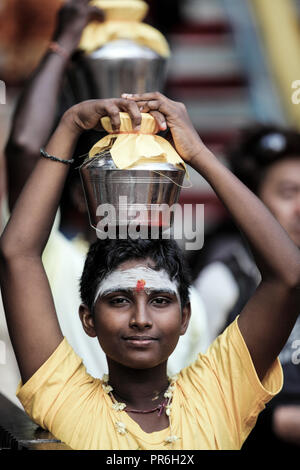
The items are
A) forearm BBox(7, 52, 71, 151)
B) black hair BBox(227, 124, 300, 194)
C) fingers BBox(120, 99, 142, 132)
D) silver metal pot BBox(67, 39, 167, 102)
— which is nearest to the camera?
fingers BBox(120, 99, 142, 132)

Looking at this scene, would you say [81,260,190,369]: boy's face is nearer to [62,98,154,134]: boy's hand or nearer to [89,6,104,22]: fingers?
[62,98,154,134]: boy's hand

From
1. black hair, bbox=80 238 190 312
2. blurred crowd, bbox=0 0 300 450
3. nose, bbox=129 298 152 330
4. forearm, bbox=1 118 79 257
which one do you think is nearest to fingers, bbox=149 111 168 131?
forearm, bbox=1 118 79 257

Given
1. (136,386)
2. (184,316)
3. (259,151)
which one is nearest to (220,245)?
(259,151)

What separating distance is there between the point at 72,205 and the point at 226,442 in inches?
56.2

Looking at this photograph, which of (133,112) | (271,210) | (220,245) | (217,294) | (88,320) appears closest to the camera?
(133,112)

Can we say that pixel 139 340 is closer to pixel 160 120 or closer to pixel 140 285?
pixel 140 285

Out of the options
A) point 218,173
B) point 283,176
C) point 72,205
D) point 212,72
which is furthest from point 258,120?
point 218,173

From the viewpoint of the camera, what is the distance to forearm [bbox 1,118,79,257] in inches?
81.2

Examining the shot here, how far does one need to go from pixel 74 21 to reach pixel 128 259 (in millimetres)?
1245

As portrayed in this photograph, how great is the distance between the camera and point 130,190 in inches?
76.5

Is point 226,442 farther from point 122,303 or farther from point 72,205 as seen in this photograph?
point 72,205

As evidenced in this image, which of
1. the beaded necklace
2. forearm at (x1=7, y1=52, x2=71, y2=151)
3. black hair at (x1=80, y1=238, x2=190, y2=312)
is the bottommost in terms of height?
the beaded necklace

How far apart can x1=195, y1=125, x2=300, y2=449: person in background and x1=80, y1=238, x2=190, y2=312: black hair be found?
0.96 m

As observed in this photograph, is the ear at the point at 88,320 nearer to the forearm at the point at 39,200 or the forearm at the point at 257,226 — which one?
the forearm at the point at 39,200
